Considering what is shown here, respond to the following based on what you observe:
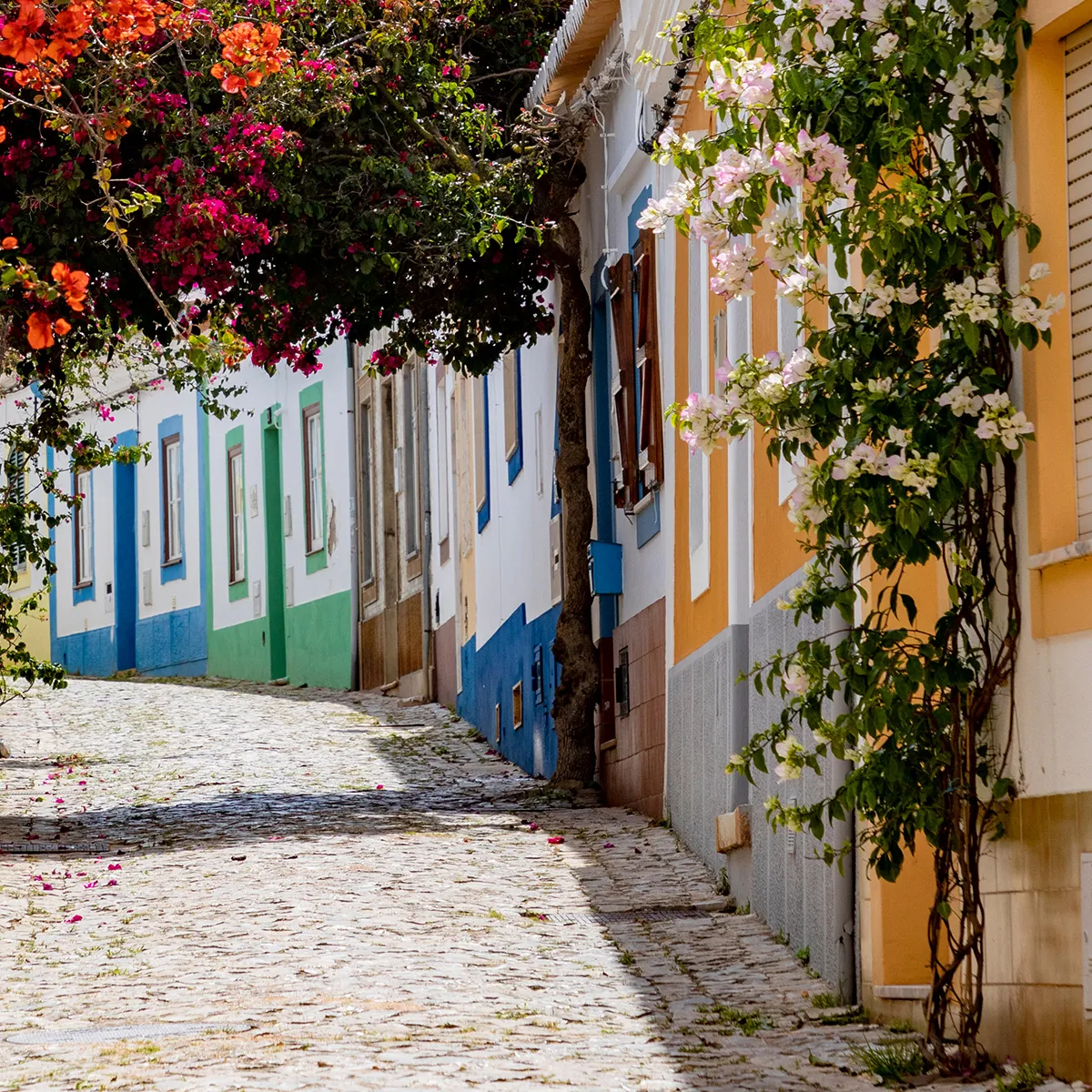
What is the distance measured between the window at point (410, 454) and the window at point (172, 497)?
26.7ft

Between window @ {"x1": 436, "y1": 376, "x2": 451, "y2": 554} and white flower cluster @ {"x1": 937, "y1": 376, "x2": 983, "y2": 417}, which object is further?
window @ {"x1": 436, "y1": 376, "x2": 451, "y2": 554}

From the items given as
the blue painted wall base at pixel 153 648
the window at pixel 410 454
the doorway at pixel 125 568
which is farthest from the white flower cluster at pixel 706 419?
the doorway at pixel 125 568

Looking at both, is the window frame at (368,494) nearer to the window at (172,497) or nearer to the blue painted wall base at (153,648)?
the blue painted wall base at (153,648)

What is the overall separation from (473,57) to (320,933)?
7729 millimetres

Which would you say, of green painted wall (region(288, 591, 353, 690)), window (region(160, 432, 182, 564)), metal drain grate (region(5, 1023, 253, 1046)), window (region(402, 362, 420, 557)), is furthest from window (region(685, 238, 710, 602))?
window (region(160, 432, 182, 564))

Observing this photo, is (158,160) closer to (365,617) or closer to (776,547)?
(776,547)

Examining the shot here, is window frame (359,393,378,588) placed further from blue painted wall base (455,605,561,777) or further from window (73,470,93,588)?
window (73,470,93,588)

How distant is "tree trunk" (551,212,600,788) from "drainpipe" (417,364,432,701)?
7.75 metres

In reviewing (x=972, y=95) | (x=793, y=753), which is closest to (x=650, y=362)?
(x=793, y=753)

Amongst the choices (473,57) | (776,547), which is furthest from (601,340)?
(776,547)

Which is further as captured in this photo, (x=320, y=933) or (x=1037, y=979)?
(x=320, y=933)

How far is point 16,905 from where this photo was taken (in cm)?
983

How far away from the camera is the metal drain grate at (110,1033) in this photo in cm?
642

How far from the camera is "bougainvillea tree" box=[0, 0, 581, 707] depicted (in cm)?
1180
